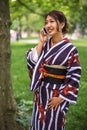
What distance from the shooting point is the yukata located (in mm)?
4074

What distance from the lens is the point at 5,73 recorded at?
5.08m

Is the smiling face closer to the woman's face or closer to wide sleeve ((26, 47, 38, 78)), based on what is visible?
the woman's face

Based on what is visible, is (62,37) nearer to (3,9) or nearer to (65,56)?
(65,56)

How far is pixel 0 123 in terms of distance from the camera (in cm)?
521

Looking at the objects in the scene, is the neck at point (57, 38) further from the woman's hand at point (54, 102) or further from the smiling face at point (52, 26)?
the woman's hand at point (54, 102)

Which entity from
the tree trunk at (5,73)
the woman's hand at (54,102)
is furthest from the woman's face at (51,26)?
the tree trunk at (5,73)

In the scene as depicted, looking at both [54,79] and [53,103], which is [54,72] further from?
[53,103]

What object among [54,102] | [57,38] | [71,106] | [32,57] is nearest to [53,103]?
[54,102]

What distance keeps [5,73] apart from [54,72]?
1.09 m

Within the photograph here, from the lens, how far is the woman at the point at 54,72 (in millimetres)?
4082

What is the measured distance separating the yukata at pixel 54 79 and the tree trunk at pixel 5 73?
82 centimetres

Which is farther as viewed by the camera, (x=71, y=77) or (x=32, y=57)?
(x=32, y=57)

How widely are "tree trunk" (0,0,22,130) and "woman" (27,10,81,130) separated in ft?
2.71

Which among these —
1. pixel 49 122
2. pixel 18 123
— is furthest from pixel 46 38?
pixel 18 123
